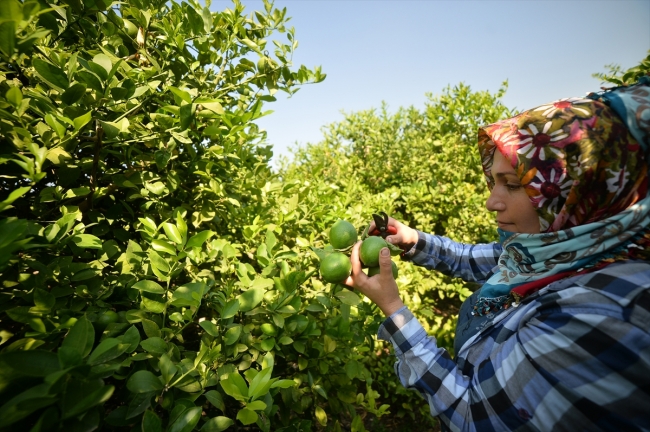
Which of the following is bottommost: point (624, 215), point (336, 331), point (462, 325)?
point (462, 325)

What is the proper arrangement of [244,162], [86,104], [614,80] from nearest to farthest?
[86,104] < [244,162] < [614,80]

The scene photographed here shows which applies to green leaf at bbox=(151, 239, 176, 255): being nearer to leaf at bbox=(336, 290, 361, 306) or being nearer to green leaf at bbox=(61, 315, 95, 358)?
green leaf at bbox=(61, 315, 95, 358)

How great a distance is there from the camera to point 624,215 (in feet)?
3.26

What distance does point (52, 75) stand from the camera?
3.15 feet

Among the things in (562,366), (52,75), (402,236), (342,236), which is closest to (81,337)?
(52,75)

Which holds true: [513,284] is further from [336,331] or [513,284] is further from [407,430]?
[407,430]

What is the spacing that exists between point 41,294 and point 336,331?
3.51ft

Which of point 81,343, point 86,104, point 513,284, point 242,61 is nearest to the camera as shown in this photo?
point 81,343

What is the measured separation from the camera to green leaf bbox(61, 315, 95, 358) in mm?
712

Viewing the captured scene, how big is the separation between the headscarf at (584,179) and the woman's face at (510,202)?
2.1 inches

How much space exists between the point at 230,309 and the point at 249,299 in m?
0.09

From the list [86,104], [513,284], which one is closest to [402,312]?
[513,284]

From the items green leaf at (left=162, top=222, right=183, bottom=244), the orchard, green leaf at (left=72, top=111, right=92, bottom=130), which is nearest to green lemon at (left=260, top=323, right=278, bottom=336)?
the orchard

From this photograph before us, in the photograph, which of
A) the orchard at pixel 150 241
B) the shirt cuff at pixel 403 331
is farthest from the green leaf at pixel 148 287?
the shirt cuff at pixel 403 331
